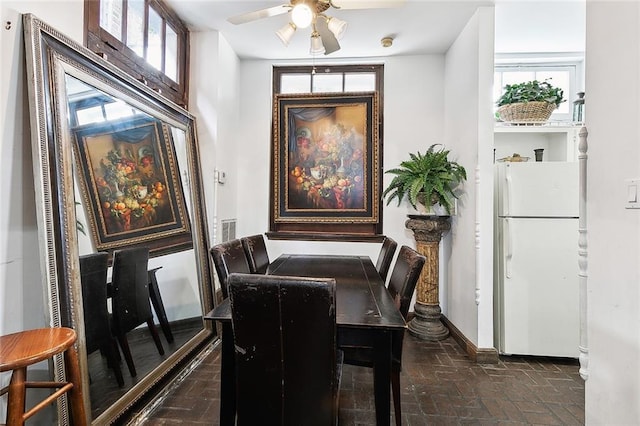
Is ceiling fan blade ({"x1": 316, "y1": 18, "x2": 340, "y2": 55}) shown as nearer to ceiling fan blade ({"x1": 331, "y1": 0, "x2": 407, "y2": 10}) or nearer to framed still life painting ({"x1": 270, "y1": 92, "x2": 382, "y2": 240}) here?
ceiling fan blade ({"x1": 331, "y1": 0, "x2": 407, "y2": 10})

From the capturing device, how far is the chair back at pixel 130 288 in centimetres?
180

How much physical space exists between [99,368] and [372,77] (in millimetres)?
3666

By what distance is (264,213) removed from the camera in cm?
364

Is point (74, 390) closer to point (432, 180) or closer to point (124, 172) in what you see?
point (124, 172)

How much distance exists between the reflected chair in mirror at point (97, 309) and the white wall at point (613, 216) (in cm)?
246

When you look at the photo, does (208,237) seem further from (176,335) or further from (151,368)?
(151,368)

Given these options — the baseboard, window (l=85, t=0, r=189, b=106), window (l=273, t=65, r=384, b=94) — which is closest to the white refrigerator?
the baseboard

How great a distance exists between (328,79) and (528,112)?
2157 millimetres

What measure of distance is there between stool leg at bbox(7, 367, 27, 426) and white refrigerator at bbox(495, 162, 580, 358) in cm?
303

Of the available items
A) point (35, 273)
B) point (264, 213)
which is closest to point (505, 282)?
point (264, 213)

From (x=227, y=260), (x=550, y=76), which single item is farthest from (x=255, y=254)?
(x=550, y=76)

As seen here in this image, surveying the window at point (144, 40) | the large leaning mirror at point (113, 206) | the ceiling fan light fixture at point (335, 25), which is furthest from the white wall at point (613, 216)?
the window at point (144, 40)

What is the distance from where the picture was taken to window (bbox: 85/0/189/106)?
77.6 inches

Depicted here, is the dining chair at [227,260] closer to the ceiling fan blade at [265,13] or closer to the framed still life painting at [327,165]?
the framed still life painting at [327,165]
